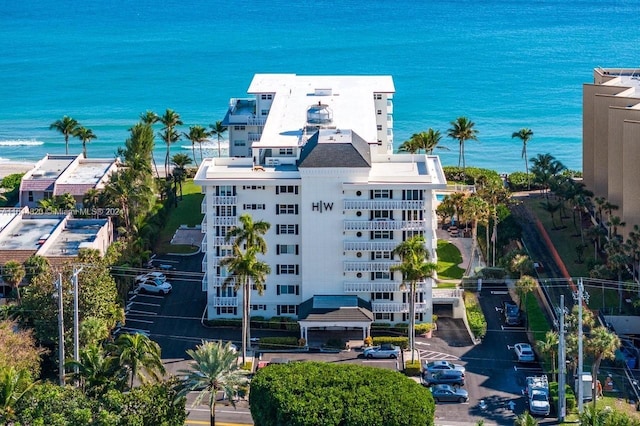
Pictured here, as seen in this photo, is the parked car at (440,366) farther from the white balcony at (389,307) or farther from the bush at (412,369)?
the white balcony at (389,307)

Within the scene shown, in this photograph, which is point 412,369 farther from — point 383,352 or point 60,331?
point 60,331

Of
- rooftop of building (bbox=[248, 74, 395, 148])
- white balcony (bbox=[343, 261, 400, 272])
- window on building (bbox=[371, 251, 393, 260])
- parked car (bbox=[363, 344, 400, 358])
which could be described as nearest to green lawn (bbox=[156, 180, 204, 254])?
rooftop of building (bbox=[248, 74, 395, 148])

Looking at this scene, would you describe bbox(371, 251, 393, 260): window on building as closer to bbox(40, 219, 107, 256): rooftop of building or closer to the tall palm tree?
the tall palm tree

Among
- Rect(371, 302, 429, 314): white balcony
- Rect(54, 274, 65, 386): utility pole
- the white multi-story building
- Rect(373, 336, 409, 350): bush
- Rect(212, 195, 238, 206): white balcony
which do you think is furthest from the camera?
Rect(212, 195, 238, 206): white balcony

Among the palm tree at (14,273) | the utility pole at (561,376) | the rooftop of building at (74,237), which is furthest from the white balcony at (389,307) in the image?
the palm tree at (14,273)

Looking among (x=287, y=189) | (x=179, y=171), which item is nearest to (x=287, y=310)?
(x=287, y=189)

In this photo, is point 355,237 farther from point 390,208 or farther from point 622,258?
point 622,258

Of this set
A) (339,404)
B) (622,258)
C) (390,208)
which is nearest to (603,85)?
(622,258)
